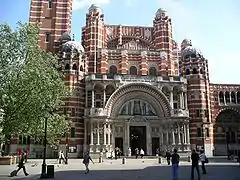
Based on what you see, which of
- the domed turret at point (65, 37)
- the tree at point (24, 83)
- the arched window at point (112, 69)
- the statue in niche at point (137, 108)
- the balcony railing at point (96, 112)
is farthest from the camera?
the arched window at point (112, 69)

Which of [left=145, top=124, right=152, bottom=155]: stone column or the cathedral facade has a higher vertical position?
the cathedral facade

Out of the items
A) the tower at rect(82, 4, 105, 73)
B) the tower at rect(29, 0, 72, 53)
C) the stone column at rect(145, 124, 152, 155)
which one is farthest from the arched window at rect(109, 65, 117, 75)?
the stone column at rect(145, 124, 152, 155)

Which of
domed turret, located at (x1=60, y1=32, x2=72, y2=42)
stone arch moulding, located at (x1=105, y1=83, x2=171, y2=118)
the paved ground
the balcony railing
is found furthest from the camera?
domed turret, located at (x1=60, y1=32, x2=72, y2=42)

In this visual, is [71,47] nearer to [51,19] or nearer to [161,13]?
[51,19]

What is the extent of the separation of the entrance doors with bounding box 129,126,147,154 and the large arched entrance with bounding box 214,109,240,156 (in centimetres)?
1166

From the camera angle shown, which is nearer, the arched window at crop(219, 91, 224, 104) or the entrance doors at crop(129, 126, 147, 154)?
the entrance doors at crop(129, 126, 147, 154)

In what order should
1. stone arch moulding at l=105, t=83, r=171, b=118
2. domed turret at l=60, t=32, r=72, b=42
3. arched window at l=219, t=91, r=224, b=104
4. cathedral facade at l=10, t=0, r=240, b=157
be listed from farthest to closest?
1. arched window at l=219, t=91, r=224, b=104
2. domed turret at l=60, t=32, r=72, b=42
3. stone arch moulding at l=105, t=83, r=171, b=118
4. cathedral facade at l=10, t=0, r=240, b=157

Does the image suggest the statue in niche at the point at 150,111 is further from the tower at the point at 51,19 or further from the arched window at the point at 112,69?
the tower at the point at 51,19

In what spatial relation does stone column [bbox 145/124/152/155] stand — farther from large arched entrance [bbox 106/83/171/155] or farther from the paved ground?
the paved ground

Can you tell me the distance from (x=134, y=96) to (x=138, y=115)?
2.79m

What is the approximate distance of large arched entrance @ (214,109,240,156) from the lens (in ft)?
146

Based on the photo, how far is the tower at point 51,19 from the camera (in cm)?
4634

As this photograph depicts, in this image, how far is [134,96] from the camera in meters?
41.8

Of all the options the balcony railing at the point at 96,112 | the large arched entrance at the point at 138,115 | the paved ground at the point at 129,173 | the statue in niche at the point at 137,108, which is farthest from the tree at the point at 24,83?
the statue in niche at the point at 137,108
